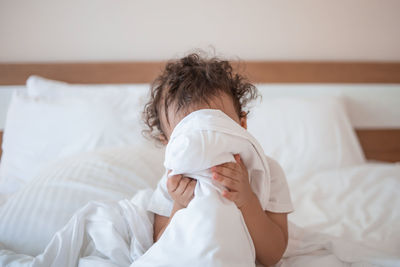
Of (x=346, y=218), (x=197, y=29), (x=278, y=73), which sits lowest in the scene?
(x=346, y=218)

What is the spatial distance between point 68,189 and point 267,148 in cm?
95

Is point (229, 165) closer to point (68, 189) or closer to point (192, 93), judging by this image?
point (192, 93)

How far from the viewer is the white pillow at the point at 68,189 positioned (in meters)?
0.82

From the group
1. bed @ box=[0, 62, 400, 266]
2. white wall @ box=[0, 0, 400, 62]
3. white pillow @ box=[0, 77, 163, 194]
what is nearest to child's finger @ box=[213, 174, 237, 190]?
bed @ box=[0, 62, 400, 266]

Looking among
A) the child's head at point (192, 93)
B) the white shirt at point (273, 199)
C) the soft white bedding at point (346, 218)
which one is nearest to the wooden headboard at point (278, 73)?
the soft white bedding at point (346, 218)

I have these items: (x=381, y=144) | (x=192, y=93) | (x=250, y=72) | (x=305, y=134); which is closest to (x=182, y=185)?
Answer: (x=192, y=93)

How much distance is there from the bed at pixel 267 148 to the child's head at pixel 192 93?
1.15 feet

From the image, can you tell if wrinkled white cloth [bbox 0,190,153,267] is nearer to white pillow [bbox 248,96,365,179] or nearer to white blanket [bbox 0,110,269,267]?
white blanket [bbox 0,110,269,267]

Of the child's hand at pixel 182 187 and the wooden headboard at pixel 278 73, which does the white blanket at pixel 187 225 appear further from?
the wooden headboard at pixel 278 73

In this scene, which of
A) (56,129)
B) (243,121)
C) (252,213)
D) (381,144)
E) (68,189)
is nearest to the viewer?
(252,213)

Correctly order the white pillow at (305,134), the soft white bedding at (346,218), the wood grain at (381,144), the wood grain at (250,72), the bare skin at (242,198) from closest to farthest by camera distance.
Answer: the bare skin at (242,198) < the soft white bedding at (346,218) < the white pillow at (305,134) < the wood grain at (250,72) < the wood grain at (381,144)

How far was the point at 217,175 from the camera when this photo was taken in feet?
2.00

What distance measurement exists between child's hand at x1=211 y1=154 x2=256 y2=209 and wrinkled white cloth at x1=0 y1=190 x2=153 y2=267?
0.85 ft

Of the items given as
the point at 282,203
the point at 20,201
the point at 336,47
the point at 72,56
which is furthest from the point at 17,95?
the point at 336,47
